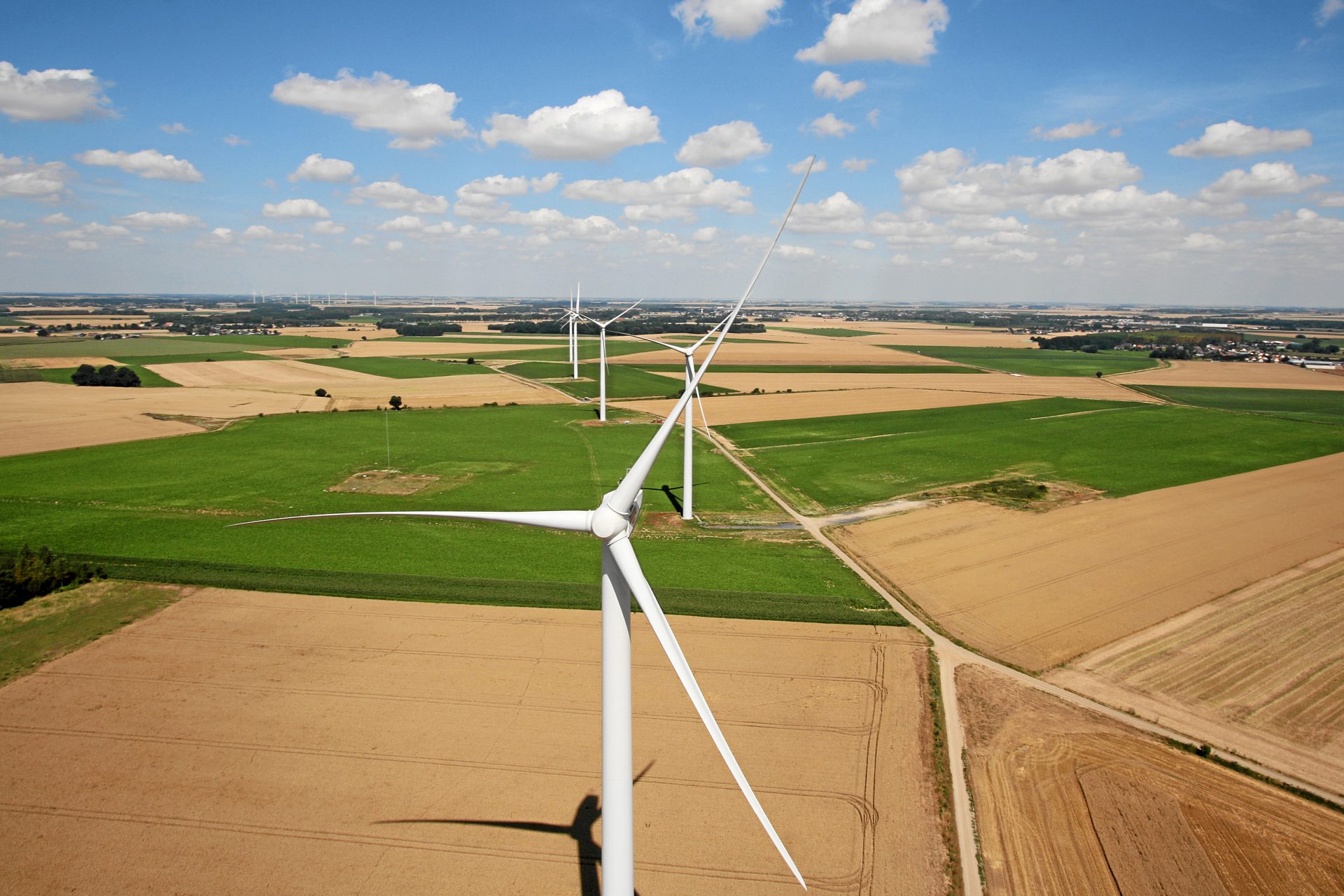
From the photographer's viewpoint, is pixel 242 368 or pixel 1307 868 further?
pixel 242 368

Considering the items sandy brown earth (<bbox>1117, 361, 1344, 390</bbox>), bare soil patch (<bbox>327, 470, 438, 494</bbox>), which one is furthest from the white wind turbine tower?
sandy brown earth (<bbox>1117, 361, 1344, 390</bbox>)

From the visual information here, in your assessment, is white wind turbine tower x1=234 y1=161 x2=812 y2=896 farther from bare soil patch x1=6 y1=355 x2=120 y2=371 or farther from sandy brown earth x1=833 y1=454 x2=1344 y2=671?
bare soil patch x1=6 y1=355 x2=120 y2=371

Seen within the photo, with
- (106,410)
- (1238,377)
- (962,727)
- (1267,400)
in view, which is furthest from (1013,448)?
(106,410)

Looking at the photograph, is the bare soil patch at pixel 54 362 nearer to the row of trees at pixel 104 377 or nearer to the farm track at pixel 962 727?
the row of trees at pixel 104 377

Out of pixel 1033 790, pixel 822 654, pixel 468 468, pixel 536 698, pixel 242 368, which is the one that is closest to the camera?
pixel 1033 790

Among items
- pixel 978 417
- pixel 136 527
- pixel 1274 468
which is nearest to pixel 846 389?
pixel 978 417

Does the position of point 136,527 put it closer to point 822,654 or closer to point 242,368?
point 822,654

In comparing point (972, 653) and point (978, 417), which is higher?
point (978, 417)

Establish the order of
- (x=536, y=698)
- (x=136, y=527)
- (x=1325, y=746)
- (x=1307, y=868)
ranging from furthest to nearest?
(x=136, y=527) → (x=536, y=698) → (x=1325, y=746) → (x=1307, y=868)

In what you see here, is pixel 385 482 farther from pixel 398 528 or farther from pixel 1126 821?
pixel 1126 821
